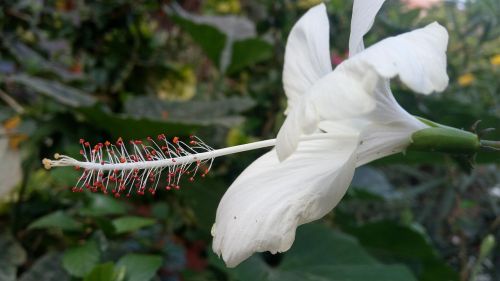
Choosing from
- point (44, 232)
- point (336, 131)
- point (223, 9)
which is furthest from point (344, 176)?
point (223, 9)

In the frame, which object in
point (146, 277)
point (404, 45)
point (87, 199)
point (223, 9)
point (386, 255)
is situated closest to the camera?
point (404, 45)

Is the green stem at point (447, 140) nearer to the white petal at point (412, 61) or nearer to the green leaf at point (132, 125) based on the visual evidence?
the white petal at point (412, 61)

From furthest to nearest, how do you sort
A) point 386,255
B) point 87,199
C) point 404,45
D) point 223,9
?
1. point 223,9
2. point 386,255
3. point 87,199
4. point 404,45

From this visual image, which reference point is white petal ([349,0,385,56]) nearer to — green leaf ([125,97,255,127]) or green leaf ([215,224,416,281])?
green leaf ([215,224,416,281])

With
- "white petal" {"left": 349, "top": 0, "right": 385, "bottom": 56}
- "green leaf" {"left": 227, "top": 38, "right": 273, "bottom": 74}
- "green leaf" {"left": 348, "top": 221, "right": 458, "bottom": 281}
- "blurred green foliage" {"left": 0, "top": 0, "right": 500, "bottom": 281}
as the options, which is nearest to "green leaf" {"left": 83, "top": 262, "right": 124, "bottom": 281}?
"blurred green foliage" {"left": 0, "top": 0, "right": 500, "bottom": 281}

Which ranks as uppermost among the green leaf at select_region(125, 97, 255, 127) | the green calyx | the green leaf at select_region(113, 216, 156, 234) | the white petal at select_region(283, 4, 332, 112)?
the white petal at select_region(283, 4, 332, 112)

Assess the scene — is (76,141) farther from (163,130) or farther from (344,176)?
(344,176)

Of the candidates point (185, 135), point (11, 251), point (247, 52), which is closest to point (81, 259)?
point (11, 251)

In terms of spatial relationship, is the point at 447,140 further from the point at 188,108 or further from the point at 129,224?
the point at 188,108

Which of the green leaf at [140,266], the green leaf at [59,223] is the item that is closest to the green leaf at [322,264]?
the green leaf at [140,266]
